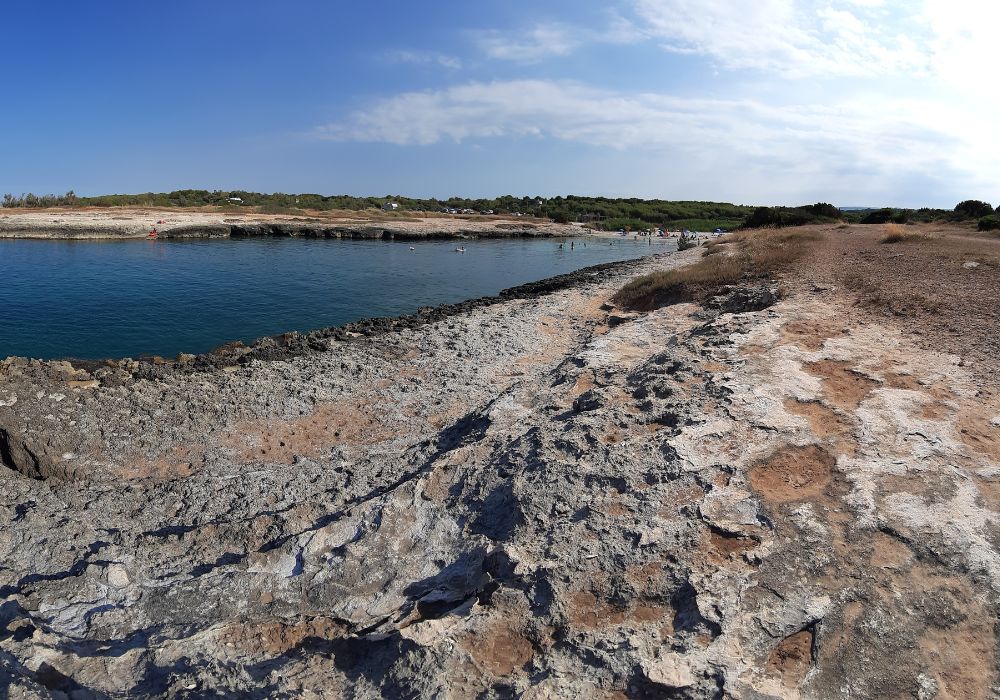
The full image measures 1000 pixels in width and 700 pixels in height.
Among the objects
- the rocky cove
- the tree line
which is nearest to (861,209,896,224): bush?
the tree line

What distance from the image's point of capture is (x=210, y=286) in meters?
32.5

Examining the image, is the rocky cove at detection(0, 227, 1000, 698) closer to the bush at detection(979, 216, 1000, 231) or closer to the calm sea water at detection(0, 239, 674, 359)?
the calm sea water at detection(0, 239, 674, 359)

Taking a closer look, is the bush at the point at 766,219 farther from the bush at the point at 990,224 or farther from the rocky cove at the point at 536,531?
the rocky cove at the point at 536,531

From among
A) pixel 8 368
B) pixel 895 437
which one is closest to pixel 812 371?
pixel 895 437

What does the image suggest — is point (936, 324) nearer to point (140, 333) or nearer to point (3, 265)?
point (140, 333)

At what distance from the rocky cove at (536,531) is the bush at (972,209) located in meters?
46.9

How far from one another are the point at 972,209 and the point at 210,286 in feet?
198

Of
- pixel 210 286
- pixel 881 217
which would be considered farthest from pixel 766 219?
pixel 210 286

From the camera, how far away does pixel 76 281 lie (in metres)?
32.2

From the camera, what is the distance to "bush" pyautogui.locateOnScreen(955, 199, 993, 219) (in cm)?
4528

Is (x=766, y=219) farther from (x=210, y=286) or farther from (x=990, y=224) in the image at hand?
(x=210, y=286)

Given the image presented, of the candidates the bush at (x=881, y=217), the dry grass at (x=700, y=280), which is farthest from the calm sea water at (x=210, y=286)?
the bush at (x=881, y=217)

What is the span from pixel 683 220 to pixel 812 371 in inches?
3969

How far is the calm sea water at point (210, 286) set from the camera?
2172 cm
